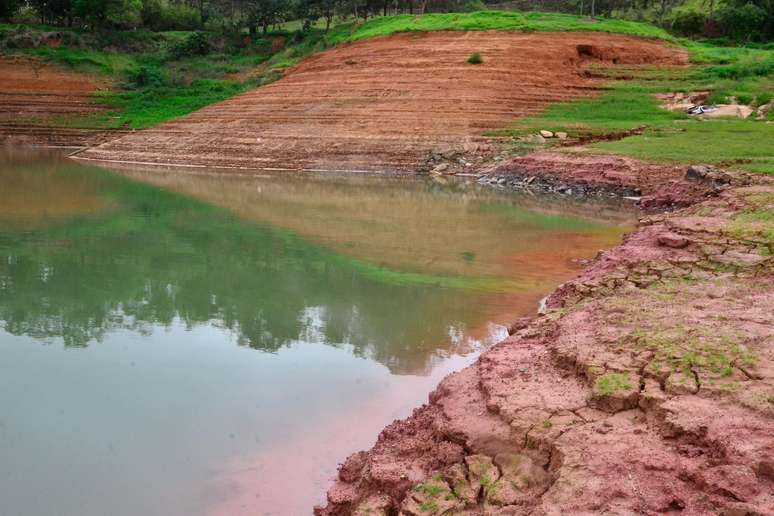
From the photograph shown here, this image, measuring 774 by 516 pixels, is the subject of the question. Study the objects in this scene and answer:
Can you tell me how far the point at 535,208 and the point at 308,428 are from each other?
15245 mm

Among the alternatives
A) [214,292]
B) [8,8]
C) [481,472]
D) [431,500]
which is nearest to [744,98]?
[214,292]

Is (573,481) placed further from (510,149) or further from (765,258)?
(510,149)

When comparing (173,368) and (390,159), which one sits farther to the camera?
(390,159)

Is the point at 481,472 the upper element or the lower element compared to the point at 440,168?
upper

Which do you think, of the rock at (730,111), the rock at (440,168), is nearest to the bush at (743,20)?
the rock at (730,111)

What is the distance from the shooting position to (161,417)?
256 inches

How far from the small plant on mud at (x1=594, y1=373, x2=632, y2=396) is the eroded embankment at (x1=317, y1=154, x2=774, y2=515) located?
14 mm

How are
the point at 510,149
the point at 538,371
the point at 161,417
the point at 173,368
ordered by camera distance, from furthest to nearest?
the point at 510,149
the point at 173,368
the point at 161,417
the point at 538,371

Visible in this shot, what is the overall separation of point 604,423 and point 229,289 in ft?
25.1

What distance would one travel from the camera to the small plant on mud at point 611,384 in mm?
5074

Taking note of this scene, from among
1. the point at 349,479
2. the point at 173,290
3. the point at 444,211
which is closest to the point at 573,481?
the point at 349,479

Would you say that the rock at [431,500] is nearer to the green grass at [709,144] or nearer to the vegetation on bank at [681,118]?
the green grass at [709,144]

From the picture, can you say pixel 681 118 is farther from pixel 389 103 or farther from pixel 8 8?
pixel 8 8

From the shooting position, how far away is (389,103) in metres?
33.5
